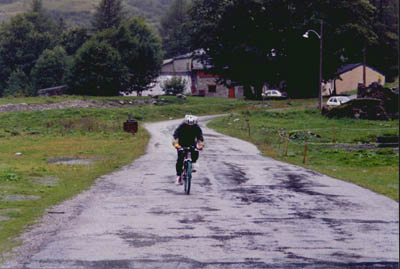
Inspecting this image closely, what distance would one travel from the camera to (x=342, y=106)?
Answer: 49.6m

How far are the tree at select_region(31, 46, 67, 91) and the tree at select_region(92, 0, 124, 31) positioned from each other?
19659mm

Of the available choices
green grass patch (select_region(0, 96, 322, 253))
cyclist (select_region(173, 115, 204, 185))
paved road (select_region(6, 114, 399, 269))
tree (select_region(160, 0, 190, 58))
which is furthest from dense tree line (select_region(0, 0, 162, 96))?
cyclist (select_region(173, 115, 204, 185))

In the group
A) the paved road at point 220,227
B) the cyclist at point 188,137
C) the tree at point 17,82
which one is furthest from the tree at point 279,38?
the cyclist at point 188,137

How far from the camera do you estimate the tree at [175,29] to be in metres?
151

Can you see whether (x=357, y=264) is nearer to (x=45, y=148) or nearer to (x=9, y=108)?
(x=45, y=148)

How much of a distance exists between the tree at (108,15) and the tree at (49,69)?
19659 mm

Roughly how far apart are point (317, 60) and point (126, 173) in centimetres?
5291

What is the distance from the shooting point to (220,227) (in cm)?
1127

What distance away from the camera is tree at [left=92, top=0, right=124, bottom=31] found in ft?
388

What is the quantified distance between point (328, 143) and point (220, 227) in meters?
20.5

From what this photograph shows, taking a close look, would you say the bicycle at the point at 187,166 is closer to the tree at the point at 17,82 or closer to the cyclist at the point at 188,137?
the cyclist at the point at 188,137

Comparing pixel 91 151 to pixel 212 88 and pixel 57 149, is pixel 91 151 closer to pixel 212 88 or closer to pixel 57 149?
pixel 57 149

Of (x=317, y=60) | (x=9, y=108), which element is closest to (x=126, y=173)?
(x=9, y=108)

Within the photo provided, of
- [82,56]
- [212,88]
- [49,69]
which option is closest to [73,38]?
[49,69]
